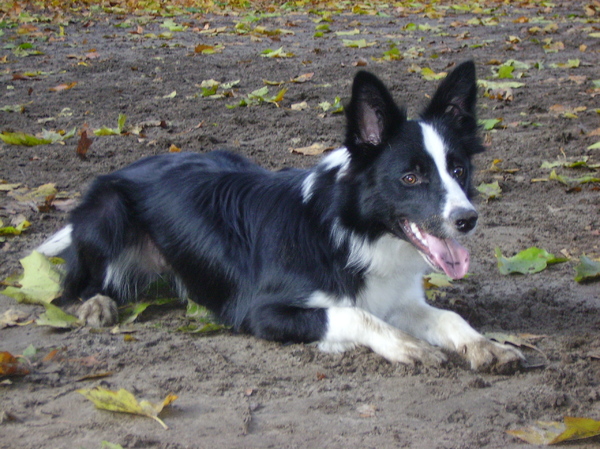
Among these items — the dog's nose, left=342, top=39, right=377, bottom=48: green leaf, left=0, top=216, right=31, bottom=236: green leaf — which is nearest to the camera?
the dog's nose

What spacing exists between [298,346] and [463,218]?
1.02 metres

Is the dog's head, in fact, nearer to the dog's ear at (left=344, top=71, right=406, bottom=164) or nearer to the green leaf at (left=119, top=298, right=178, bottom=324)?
the dog's ear at (left=344, top=71, right=406, bottom=164)

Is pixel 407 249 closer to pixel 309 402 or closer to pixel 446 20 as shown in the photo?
pixel 309 402

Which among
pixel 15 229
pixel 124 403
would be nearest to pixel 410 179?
pixel 124 403

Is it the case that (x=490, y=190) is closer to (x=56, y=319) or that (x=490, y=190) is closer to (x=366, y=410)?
(x=366, y=410)

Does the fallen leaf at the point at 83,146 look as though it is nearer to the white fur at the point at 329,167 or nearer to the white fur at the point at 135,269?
the white fur at the point at 135,269

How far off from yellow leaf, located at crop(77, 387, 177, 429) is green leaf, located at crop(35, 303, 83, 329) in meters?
1.09

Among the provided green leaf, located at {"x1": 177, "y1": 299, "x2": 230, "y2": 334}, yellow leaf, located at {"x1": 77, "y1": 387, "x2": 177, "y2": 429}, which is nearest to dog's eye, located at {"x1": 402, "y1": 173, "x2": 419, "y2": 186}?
green leaf, located at {"x1": 177, "y1": 299, "x2": 230, "y2": 334}

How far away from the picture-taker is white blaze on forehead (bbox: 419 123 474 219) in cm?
339

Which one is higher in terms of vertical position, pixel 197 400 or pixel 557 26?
pixel 557 26

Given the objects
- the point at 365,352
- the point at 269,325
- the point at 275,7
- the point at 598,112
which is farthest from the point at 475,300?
the point at 275,7

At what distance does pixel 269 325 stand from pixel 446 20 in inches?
484

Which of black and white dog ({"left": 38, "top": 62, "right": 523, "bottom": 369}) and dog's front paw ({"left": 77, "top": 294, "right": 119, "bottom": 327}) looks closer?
black and white dog ({"left": 38, "top": 62, "right": 523, "bottom": 369})

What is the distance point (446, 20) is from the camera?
48.1 feet
